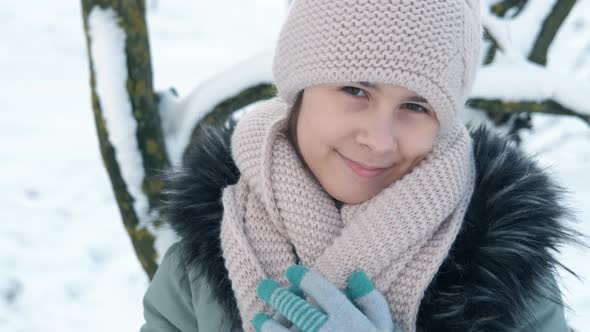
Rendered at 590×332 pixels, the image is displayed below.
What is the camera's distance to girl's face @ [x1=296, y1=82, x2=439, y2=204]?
3.79 feet

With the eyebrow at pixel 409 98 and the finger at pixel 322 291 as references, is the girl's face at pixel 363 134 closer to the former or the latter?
the eyebrow at pixel 409 98

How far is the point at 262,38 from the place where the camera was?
641 cm

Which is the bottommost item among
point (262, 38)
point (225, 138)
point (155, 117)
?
point (262, 38)

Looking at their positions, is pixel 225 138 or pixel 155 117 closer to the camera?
pixel 225 138

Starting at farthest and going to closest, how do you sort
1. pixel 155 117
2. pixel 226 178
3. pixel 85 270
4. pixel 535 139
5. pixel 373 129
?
pixel 535 139 → pixel 85 270 → pixel 155 117 → pixel 226 178 → pixel 373 129

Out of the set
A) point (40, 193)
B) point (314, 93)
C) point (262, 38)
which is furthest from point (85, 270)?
point (262, 38)

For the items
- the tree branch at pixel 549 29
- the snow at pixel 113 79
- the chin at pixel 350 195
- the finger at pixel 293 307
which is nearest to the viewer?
the finger at pixel 293 307

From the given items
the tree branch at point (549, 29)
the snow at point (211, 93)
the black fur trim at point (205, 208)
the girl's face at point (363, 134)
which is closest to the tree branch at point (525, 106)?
the tree branch at point (549, 29)

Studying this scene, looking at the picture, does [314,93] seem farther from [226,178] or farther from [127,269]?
[127,269]

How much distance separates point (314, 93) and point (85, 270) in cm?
198

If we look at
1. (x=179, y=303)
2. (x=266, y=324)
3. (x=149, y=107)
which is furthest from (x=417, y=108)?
(x=149, y=107)

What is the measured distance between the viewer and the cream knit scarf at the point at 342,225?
1.19 meters

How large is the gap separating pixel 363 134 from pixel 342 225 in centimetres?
24

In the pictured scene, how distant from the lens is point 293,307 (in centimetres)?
105
